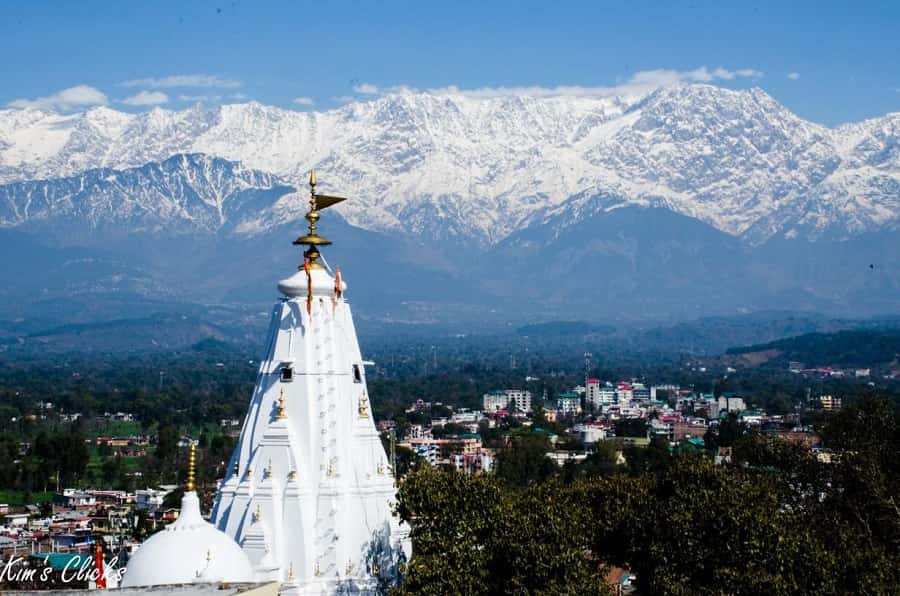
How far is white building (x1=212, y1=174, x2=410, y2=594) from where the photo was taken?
3178 cm

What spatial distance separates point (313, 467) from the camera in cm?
3244

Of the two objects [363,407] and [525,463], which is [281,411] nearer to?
[363,407]

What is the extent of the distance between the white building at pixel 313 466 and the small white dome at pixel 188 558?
3.59 ft

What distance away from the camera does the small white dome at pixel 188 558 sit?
28.9 meters

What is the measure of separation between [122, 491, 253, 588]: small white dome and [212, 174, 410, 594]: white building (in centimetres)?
110

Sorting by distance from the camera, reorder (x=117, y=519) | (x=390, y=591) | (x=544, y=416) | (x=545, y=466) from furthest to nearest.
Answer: (x=544, y=416) → (x=545, y=466) → (x=117, y=519) → (x=390, y=591)

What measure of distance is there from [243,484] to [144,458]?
9370cm

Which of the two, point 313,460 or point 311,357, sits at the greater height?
point 311,357

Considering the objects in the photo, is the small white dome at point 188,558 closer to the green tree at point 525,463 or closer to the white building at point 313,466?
the white building at point 313,466

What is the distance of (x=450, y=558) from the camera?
1278 inches

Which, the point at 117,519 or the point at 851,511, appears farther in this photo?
the point at 117,519

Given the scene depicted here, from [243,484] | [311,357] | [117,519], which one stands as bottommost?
[117,519]

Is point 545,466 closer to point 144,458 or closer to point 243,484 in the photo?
point 144,458

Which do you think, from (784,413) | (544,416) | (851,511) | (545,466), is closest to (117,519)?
(545,466)
